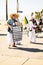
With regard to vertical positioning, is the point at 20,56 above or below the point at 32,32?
below

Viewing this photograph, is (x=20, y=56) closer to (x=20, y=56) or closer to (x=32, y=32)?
(x=20, y=56)

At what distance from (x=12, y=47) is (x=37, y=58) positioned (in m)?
A: 2.96

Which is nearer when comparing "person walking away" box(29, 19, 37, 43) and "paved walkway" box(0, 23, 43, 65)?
"paved walkway" box(0, 23, 43, 65)

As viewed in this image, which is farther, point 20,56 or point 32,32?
point 32,32

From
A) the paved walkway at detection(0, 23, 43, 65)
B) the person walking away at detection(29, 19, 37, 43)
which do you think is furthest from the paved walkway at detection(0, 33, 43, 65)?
the person walking away at detection(29, 19, 37, 43)

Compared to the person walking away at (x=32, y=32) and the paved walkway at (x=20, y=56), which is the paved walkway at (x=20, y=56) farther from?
the person walking away at (x=32, y=32)

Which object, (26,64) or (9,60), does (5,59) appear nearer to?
(9,60)

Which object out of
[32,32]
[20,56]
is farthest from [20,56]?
[32,32]

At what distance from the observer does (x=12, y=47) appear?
13258 mm

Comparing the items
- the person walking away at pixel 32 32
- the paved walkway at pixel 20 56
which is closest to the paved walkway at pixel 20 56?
the paved walkway at pixel 20 56

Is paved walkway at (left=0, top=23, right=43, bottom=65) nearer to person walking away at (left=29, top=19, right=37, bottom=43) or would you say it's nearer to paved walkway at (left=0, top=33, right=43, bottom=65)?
paved walkway at (left=0, top=33, right=43, bottom=65)

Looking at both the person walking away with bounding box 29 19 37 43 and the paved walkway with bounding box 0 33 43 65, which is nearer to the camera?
the paved walkway with bounding box 0 33 43 65

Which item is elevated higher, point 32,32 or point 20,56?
point 32,32

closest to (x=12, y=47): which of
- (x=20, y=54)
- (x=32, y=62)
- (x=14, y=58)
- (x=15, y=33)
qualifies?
(x=15, y=33)
